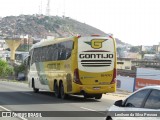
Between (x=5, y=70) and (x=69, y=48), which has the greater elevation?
(x=69, y=48)

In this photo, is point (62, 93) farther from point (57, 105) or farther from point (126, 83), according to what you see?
point (126, 83)

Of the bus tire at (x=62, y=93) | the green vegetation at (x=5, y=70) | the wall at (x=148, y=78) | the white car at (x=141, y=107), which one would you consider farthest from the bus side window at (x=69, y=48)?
the green vegetation at (x=5, y=70)

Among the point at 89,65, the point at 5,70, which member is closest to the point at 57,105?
the point at 89,65

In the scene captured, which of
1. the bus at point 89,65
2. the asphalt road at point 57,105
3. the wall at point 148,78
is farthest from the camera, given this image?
the wall at point 148,78

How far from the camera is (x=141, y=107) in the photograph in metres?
8.73

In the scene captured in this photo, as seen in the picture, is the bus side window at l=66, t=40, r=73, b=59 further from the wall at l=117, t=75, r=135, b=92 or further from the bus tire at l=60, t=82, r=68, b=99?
the wall at l=117, t=75, r=135, b=92

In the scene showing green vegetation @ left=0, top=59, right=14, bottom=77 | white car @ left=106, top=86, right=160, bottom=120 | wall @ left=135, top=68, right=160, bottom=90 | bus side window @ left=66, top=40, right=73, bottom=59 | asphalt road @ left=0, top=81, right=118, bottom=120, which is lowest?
green vegetation @ left=0, top=59, right=14, bottom=77

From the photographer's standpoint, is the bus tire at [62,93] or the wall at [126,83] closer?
the bus tire at [62,93]

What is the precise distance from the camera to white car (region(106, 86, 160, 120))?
827cm

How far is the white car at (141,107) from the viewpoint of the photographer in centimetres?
827

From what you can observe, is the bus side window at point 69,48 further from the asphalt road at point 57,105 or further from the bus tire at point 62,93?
the asphalt road at point 57,105

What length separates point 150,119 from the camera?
8.23 m

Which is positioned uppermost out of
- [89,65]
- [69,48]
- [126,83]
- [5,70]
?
[69,48]

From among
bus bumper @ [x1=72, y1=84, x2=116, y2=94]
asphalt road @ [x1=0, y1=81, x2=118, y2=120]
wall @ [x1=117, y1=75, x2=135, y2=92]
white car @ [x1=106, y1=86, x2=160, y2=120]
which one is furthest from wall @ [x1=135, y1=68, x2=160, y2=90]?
white car @ [x1=106, y1=86, x2=160, y2=120]
